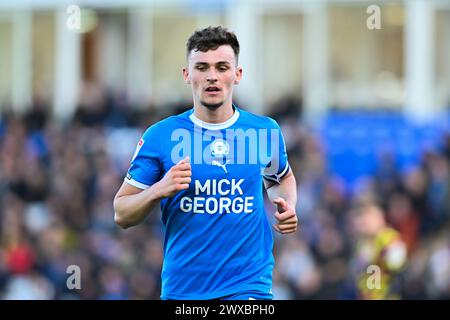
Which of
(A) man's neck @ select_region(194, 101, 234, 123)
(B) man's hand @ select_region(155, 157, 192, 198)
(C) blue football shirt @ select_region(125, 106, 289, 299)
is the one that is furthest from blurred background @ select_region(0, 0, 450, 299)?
(B) man's hand @ select_region(155, 157, 192, 198)

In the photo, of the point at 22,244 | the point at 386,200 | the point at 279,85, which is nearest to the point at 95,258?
the point at 22,244

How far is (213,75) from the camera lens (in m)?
7.80

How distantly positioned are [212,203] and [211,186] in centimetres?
11

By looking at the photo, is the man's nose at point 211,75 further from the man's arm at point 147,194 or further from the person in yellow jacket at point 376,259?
the person in yellow jacket at point 376,259

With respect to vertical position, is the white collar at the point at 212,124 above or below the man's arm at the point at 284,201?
above

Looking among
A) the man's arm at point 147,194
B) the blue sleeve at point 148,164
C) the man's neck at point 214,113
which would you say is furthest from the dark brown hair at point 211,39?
the man's arm at point 147,194

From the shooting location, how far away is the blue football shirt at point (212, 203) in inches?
312

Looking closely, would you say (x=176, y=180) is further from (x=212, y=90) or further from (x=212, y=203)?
(x=212, y=90)

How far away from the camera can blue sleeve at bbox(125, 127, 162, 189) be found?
7.95 meters

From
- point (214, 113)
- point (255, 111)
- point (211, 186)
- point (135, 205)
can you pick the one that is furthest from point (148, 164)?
point (255, 111)

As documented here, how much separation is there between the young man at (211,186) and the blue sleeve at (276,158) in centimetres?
11

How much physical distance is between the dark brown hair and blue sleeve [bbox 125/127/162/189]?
633 millimetres

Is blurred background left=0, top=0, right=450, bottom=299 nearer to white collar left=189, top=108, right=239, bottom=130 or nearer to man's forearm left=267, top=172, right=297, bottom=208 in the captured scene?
man's forearm left=267, top=172, right=297, bottom=208

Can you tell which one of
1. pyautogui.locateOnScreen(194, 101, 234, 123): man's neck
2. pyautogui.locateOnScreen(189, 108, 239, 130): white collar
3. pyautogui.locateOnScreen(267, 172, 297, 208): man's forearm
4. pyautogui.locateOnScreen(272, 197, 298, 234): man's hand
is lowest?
pyautogui.locateOnScreen(272, 197, 298, 234): man's hand
